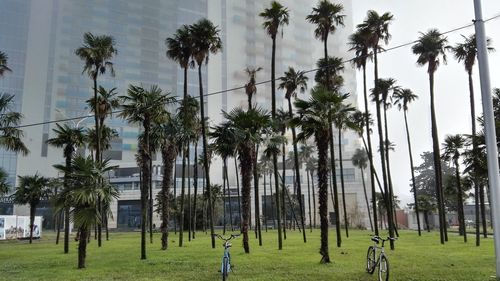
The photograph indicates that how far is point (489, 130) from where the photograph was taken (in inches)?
547

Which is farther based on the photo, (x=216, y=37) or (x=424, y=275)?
(x=216, y=37)

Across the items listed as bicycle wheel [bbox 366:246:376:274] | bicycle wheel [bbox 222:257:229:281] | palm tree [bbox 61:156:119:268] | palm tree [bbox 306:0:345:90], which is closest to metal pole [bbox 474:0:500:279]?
bicycle wheel [bbox 366:246:376:274]

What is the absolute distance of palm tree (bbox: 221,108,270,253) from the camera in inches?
1024

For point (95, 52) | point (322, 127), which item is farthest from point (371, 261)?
point (95, 52)

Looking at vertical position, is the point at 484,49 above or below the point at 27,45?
below

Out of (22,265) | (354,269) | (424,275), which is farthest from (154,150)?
(424,275)

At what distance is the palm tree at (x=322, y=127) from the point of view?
68.3ft

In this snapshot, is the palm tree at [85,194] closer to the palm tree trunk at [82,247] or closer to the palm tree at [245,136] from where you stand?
the palm tree trunk at [82,247]

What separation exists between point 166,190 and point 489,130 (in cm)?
2205

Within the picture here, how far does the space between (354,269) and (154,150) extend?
21044mm

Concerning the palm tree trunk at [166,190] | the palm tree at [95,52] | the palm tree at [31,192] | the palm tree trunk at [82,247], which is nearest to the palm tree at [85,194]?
the palm tree trunk at [82,247]

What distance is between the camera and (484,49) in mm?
14570

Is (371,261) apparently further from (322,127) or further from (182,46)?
(182,46)

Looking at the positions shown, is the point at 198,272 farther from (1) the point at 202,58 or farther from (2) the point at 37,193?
(2) the point at 37,193
